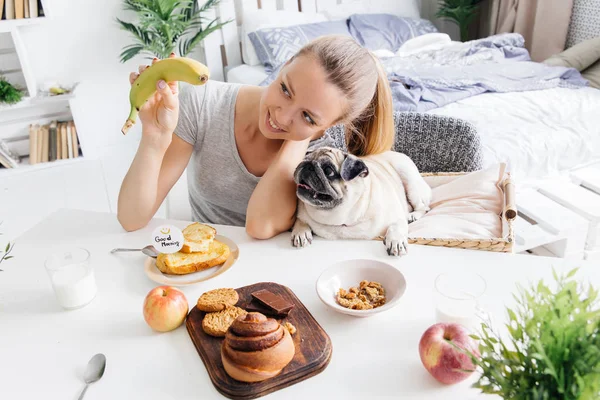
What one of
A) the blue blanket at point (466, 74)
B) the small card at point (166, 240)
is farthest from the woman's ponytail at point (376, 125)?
the blue blanket at point (466, 74)

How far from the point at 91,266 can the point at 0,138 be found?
2.67 meters

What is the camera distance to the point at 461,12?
172 inches

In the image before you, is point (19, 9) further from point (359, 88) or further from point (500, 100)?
point (500, 100)

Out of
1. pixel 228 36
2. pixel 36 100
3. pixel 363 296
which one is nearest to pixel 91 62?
pixel 36 100

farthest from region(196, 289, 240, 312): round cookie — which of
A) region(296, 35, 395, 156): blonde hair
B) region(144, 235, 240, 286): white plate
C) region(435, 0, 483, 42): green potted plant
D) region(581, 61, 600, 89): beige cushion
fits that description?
region(435, 0, 483, 42): green potted plant

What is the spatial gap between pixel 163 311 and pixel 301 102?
1.90ft

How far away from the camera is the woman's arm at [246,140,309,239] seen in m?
1.30

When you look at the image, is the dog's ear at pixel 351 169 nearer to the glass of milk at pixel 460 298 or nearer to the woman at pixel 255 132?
the woman at pixel 255 132

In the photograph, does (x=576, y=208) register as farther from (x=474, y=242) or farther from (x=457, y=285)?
(x=457, y=285)

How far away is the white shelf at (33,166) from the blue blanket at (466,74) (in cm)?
144

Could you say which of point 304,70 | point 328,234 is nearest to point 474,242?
point 328,234

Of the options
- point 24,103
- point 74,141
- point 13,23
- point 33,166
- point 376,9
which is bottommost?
point 33,166

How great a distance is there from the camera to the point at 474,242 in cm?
124

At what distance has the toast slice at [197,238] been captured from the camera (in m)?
1.20
